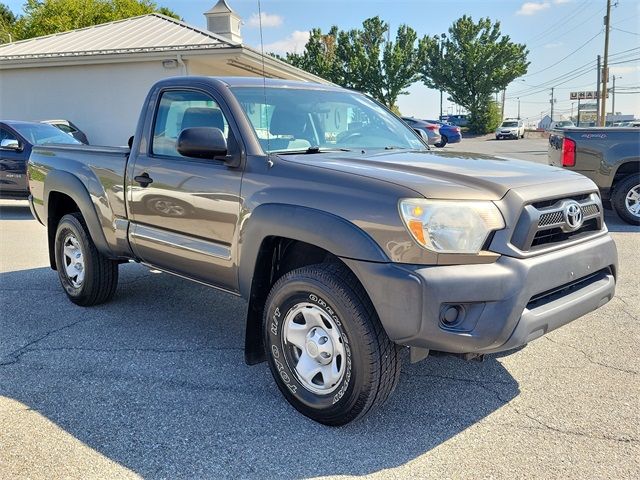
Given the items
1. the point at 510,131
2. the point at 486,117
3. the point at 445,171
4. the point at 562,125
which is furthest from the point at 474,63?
the point at 445,171

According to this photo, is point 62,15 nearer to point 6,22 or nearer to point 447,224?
point 6,22

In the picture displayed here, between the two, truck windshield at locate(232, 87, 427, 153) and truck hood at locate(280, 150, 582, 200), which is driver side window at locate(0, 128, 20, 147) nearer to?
truck windshield at locate(232, 87, 427, 153)

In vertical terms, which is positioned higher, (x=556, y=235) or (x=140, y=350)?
(x=556, y=235)

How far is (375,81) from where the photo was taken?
4869cm

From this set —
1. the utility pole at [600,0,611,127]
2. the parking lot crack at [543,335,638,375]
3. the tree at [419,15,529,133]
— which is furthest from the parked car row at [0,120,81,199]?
the tree at [419,15,529,133]

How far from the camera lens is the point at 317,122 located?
157 inches

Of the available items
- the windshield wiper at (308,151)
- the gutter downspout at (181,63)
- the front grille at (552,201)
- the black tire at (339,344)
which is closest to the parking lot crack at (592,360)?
the front grille at (552,201)

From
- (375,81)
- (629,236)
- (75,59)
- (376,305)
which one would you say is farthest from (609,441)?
(375,81)

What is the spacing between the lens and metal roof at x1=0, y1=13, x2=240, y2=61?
47.9 ft

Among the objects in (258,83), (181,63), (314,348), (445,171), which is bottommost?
(314,348)

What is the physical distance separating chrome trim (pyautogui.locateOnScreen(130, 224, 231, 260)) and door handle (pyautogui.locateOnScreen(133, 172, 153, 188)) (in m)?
0.32

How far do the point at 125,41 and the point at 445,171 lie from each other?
590 inches

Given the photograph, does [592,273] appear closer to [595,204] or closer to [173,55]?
[595,204]

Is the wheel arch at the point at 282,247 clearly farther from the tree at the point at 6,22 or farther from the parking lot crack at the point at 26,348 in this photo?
the tree at the point at 6,22
